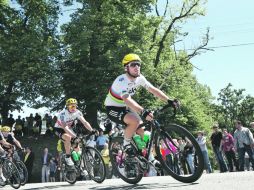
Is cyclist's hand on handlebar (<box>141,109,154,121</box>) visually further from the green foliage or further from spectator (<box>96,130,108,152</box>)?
the green foliage

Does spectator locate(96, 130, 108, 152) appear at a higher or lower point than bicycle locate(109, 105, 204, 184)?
higher

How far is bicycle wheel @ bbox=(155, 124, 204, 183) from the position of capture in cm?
641

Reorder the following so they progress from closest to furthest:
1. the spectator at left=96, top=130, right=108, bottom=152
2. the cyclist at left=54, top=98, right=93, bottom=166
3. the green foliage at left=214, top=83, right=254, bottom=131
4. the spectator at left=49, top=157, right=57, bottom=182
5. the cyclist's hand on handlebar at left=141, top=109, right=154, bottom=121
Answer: the cyclist's hand on handlebar at left=141, top=109, right=154, bottom=121 < the cyclist at left=54, top=98, right=93, bottom=166 < the spectator at left=96, top=130, right=108, bottom=152 < the spectator at left=49, top=157, right=57, bottom=182 < the green foliage at left=214, top=83, right=254, bottom=131

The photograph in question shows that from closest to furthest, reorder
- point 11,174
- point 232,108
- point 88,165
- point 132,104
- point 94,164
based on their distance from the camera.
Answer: point 132,104 → point 94,164 → point 88,165 → point 11,174 → point 232,108

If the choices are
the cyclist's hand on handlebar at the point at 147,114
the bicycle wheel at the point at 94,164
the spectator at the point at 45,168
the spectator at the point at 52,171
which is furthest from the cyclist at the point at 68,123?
the spectator at the point at 45,168

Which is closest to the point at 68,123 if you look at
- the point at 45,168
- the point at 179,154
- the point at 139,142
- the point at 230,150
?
the point at 139,142

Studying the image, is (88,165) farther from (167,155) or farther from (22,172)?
(167,155)

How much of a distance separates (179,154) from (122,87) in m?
1.56

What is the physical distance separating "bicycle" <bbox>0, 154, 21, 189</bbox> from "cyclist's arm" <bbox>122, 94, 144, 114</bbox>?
4.94 meters

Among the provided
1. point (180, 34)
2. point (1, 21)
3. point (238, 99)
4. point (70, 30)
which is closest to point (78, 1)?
point (70, 30)

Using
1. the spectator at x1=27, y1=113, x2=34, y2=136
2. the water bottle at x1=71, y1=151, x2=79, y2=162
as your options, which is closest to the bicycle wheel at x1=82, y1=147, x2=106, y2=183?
the water bottle at x1=71, y1=151, x2=79, y2=162

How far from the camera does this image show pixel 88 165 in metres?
10.2

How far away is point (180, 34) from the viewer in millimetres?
41844

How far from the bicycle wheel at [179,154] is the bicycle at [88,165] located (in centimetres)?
323
